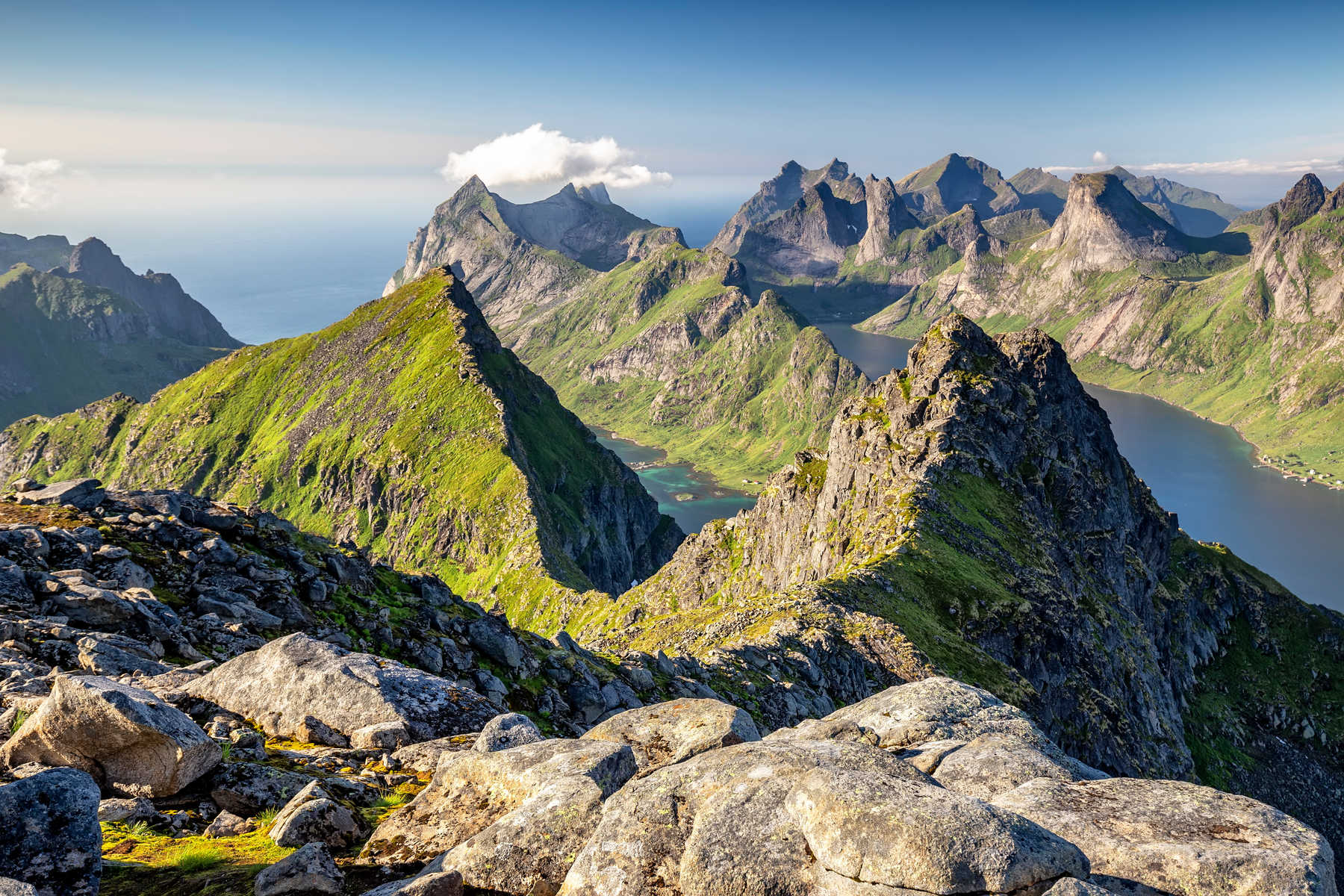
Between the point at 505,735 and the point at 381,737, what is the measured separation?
16.1 ft

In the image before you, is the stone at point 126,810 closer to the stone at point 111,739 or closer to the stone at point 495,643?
the stone at point 111,739

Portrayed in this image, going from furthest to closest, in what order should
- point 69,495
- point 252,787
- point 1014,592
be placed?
point 1014,592 → point 69,495 → point 252,787

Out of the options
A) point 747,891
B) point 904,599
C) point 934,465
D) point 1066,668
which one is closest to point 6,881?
point 747,891

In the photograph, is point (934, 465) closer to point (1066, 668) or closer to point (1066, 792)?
point (1066, 668)

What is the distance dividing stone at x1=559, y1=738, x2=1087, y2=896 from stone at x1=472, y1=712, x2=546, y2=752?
615 centimetres

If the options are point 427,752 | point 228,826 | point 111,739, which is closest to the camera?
point 228,826

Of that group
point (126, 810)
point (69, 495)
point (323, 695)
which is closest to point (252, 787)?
point (126, 810)

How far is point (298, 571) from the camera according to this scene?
122 ft

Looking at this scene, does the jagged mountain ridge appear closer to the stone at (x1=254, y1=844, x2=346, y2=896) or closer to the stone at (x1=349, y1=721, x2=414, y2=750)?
the stone at (x1=349, y1=721, x2=414, y2=750)

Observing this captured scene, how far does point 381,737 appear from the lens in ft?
75.7

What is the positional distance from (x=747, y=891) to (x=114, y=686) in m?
16.1

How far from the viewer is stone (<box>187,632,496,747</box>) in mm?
23656

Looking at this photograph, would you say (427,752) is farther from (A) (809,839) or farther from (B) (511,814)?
(A) (809,839)

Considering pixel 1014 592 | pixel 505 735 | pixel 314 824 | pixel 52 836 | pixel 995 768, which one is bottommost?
pixel 1014 592
